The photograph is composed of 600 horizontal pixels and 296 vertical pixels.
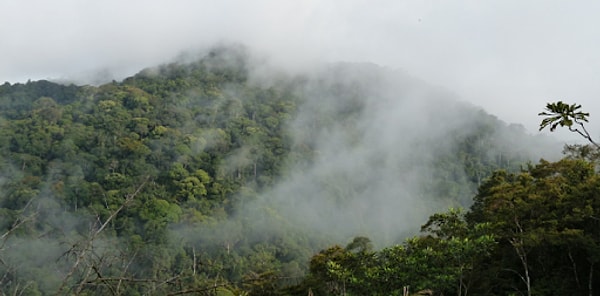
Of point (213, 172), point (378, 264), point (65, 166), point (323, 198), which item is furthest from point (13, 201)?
point (378, 264)

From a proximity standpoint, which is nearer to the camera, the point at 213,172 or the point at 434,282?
the point at 434,282

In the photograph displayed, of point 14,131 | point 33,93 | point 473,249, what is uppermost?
point 33,93

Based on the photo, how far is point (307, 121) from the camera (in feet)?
416

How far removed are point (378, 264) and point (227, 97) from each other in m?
112

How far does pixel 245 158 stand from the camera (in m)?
100

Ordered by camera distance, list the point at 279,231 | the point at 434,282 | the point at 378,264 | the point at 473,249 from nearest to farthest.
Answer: the point at 473,249 → the point at 434,282 → the point at 378,264 → the point at 279,231

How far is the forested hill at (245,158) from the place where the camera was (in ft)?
233

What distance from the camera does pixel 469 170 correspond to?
107 meters

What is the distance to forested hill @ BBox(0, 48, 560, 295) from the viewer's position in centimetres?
7106

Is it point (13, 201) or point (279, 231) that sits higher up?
point (13, 201)

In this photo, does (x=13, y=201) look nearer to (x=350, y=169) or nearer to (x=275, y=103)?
(x=350, y=169)

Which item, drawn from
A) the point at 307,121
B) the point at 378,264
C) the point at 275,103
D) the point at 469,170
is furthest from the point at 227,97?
the point at 378,264

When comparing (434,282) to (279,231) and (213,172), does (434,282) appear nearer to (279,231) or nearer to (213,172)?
(279,231)

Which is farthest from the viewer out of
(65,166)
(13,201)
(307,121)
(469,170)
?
(307,121)
